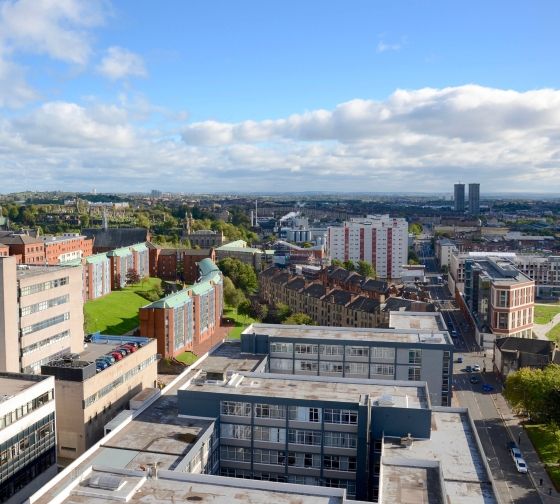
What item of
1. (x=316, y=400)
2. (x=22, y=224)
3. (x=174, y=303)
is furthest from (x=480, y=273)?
(x=22, y=224)

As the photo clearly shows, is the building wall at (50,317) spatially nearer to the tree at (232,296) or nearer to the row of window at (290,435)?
the row of window at (290,435)

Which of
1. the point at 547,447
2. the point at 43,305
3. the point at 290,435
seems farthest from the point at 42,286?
the point at 547,447

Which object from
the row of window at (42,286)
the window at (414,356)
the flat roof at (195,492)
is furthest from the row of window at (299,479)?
the row of window at (42,286)

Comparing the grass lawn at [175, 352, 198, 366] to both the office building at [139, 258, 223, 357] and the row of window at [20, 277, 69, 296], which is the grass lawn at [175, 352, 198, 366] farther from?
the row of window at [20, 277, 69, 296]

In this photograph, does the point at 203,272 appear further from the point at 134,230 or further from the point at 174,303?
the point at 134,230

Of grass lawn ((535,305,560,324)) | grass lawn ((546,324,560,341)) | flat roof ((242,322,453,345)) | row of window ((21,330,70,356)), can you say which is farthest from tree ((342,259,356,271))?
row of window ((21,330,70,356))

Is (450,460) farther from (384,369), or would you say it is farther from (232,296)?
(232,296)
